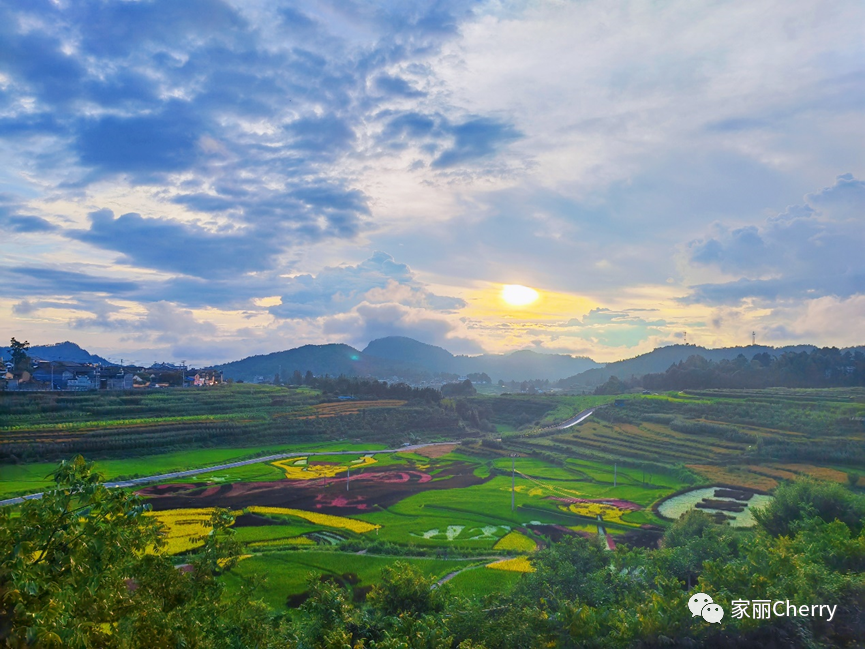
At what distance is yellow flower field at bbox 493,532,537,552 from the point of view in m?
32.5

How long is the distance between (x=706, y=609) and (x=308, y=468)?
46.6 m

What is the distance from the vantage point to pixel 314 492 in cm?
4338

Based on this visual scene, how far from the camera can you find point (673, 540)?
2830cm

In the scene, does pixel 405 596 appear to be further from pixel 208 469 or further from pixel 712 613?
pixel 208 469

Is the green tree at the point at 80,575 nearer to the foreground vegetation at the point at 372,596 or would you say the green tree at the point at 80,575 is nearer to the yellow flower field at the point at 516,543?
the foreground vegetation at the point at 372,596

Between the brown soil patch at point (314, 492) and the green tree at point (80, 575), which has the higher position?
the green tree at point (80, 575)

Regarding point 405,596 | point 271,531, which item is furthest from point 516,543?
point 405,596

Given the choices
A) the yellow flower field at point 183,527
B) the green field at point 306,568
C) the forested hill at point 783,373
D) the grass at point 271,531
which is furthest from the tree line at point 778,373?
the yellow flower field at point 183,527

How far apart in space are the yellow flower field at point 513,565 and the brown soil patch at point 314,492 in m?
13.5

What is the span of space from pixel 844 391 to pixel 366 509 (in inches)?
2751

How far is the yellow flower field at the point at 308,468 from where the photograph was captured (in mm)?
49756

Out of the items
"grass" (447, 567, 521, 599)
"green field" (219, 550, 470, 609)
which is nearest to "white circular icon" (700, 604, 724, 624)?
"grass" (447, 567, 521, 599)

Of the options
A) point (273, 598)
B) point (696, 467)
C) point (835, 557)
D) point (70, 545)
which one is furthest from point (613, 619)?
point (696, 467)

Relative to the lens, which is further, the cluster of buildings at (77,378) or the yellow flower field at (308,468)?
the cluster of buildings at (77,378)
